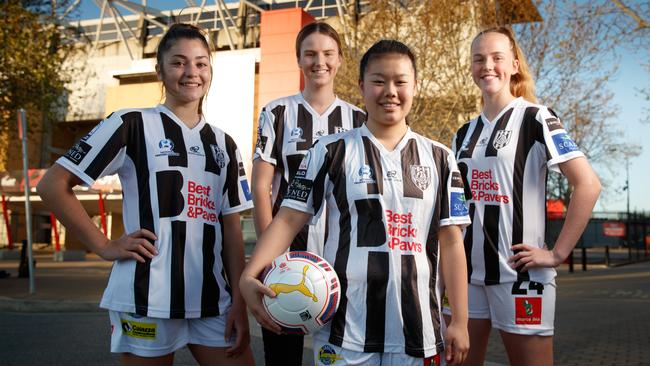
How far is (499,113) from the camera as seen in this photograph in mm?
3801

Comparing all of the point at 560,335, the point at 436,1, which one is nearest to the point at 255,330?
the point at 560,335

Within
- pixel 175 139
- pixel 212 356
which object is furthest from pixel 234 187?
pixel 212 356

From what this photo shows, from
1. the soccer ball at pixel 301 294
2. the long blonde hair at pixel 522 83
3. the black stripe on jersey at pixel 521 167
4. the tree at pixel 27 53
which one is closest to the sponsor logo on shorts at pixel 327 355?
the soccer ball at pixel 301 294

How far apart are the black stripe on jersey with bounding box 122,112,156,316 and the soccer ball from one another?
0.77 metres

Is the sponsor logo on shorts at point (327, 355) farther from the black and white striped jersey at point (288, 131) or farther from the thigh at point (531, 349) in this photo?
the black and white striped jersey at point (288, 131)

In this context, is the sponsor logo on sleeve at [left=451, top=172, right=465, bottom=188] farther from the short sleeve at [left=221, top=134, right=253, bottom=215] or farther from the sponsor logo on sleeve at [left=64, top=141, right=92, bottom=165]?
the sponsor logo on sleeve at [left=64, top=141, right=92, bottom=165]

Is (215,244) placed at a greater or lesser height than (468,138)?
lesser

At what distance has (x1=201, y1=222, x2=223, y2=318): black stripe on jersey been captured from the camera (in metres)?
3.22

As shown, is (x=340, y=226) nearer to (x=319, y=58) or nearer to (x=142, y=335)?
(x=142, y=335)

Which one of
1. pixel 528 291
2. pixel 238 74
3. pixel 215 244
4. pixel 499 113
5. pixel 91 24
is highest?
pixel 91 24

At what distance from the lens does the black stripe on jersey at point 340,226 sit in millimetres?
2727

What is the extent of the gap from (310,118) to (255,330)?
6044 millimetres

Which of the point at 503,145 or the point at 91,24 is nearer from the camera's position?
the point at 503,145

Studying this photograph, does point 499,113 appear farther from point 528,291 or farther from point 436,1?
point 436,1
